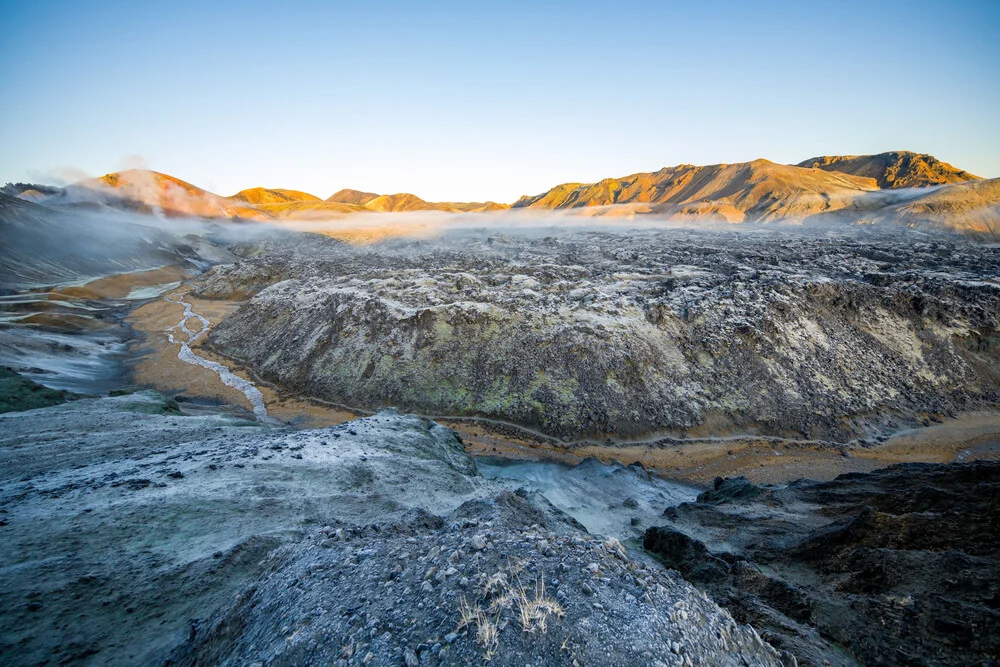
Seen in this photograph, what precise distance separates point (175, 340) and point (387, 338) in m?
20.5

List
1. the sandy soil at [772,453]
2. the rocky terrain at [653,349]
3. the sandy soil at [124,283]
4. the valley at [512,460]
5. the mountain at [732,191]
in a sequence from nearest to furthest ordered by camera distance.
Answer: the valley at [512,460] → the sandy soil at [772,453] → the rocky terrain at [653,349] → the sandy soil at [124,283] → the mountain at [732,191]

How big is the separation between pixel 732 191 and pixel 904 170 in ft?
163

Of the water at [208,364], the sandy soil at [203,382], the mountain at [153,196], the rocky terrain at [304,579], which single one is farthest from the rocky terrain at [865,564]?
the mountain at [153,196]

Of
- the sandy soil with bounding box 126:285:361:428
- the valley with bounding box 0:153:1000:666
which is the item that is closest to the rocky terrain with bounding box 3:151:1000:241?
the sandy soil with bounding box 126:285:361:428

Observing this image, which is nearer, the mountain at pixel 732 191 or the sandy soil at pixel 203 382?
the sandy soil at pixel 203 382

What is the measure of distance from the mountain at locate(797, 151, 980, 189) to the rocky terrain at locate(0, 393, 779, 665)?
502 feet

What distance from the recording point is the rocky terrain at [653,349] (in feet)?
63.0

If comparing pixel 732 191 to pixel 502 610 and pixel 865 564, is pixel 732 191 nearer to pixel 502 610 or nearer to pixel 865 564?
pixel 865 564

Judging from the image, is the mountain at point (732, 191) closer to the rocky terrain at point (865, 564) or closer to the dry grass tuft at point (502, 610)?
the rocky terrain at point (865, 564)

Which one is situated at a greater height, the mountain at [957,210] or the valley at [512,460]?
the mountain at [957,210]

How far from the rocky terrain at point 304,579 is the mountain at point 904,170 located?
153 metres

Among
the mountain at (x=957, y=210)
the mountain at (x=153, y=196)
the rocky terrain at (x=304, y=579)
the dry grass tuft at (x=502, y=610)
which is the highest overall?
the mountain at (x=153, y=196)

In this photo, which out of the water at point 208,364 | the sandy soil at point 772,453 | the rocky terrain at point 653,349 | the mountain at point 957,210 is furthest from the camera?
the mountain at point 957,210

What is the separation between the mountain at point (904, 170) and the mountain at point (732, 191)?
1152 centimetres
